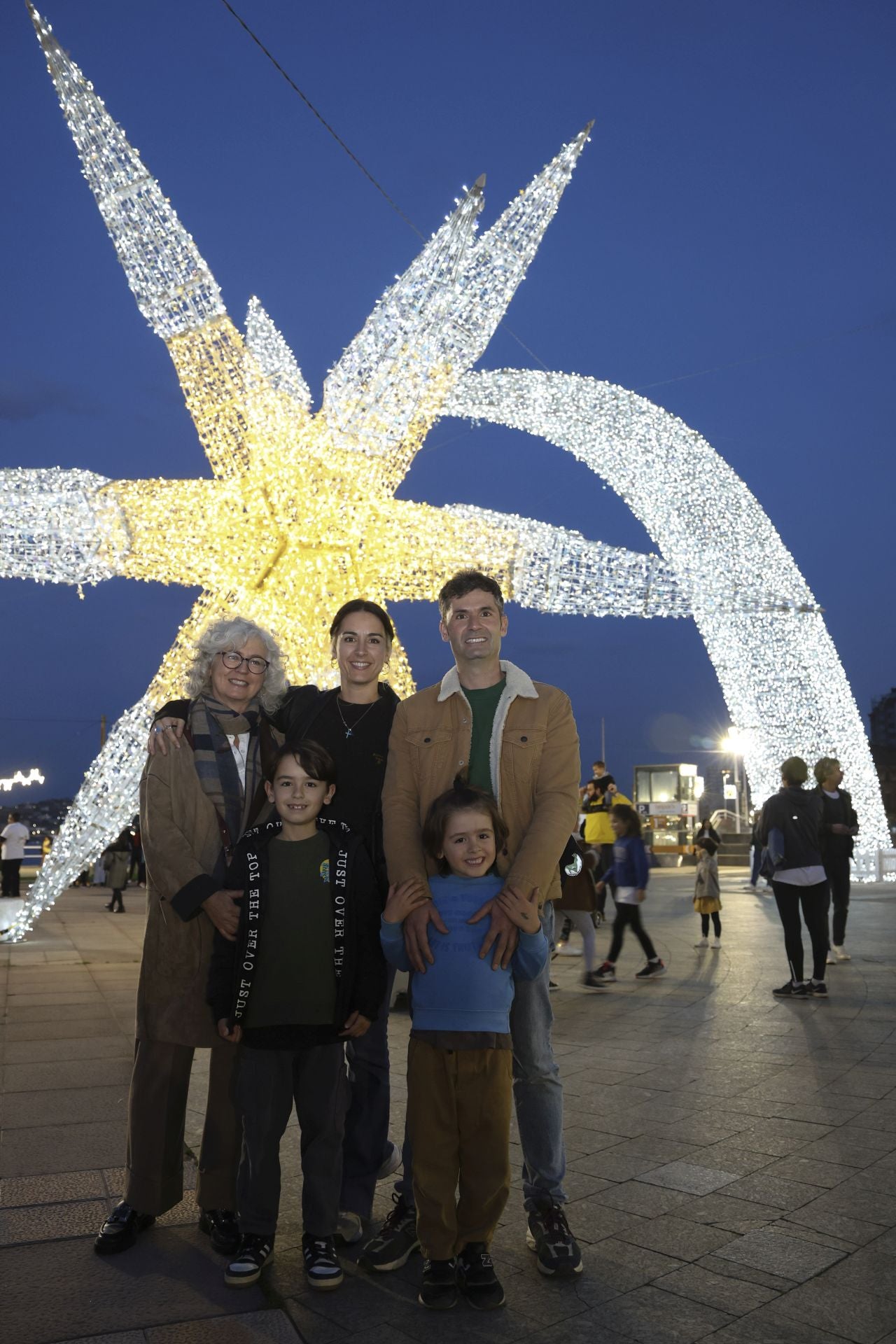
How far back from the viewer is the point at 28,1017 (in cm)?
613

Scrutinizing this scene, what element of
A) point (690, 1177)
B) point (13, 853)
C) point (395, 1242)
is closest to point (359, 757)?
point (395, 1242)

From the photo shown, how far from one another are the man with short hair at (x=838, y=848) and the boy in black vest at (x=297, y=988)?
5.76 meters

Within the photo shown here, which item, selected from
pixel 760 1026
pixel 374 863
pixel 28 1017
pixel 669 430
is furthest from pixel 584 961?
pixel 669 430

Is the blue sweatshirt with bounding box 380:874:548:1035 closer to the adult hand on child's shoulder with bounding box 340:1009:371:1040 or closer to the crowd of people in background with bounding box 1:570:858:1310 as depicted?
the crowd of people in background with bounding box 1:570:858:1310

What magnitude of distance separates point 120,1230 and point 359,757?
1.42 meters

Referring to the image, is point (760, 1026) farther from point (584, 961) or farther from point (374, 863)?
point (374, 863)

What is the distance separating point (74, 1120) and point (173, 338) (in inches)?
187

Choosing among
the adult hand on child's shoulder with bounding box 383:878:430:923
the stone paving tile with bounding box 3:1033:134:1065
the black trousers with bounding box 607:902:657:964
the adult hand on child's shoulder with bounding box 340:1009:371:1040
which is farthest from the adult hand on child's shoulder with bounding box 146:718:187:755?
the black trousers with bounding box 607:902:657:964

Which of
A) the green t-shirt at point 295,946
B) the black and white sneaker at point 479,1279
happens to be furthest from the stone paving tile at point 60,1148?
the black and white sneaker at point 479,1279

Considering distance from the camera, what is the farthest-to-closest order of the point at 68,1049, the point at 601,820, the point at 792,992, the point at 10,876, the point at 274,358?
the point at 10,876 → the point at 601,820 → the point at 274,358 → the point at 792,992 → the point at 68,1049

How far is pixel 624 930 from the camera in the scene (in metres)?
7.68

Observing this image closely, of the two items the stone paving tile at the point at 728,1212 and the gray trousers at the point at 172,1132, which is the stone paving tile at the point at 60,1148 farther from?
the stone paving tile at the point at 728,1212

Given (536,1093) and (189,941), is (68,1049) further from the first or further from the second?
(536,1093)

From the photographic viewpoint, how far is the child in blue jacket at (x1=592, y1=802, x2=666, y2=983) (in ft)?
24.7
